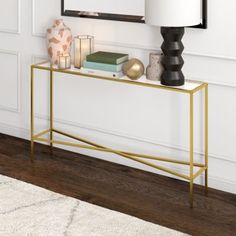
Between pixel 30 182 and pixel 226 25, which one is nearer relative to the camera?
pixel 226 25

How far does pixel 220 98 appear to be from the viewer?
328 cm

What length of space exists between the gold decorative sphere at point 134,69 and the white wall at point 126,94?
0.24 meters

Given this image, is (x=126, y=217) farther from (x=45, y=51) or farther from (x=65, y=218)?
(x=45, y=51)

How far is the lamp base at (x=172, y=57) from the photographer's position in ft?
10.3

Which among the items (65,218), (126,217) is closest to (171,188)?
(126,217)

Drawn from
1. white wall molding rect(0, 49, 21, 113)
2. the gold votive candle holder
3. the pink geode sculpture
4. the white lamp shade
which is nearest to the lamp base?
the white lamp shade

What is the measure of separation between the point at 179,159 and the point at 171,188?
0.22 m

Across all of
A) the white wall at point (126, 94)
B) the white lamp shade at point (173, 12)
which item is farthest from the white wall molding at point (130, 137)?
the white lamp shade at point (173, 12)

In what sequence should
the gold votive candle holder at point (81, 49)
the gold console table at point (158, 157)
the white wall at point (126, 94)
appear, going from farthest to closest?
1. the gold votive candle holder at point (81, 49)
2. the white wall at point (126, 94)
3. the gold console table at point (158, 157)

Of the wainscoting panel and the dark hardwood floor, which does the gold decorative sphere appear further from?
the wainscoting panel

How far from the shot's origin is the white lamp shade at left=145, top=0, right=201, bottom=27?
2955 mm

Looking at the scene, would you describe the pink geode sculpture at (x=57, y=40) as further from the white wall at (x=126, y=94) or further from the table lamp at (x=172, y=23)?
the table lamp at (x=172, y=23)

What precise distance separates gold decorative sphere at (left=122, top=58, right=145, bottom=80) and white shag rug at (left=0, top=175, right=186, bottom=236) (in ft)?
2.71

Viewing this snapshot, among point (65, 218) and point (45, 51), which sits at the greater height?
point (45, 51)
